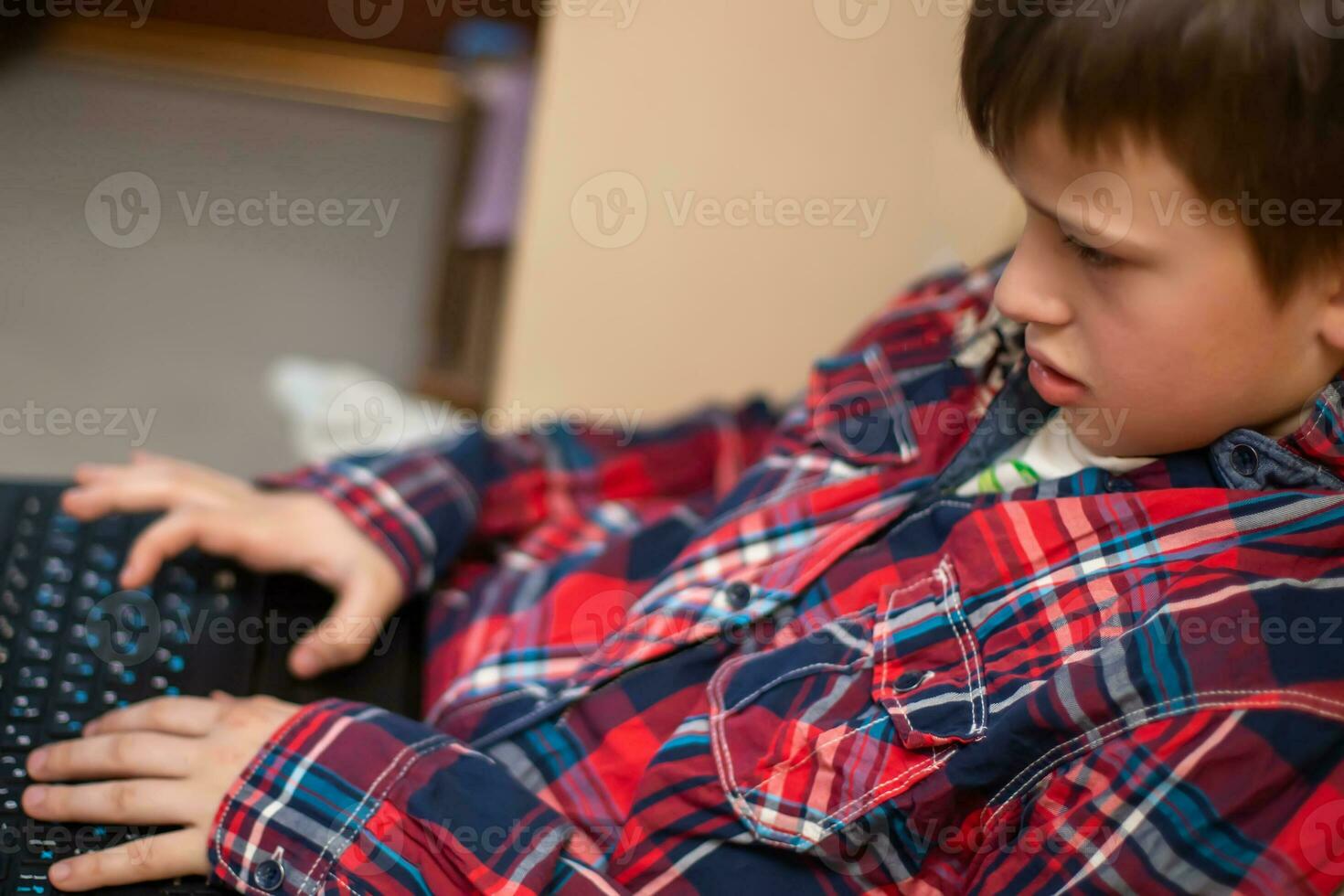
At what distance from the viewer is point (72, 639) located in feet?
2.01

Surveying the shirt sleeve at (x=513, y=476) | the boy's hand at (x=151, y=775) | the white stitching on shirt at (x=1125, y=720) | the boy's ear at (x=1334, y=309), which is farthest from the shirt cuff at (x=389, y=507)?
the boy's ear at (x=1334, y=309)

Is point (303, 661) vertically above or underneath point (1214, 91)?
underneath

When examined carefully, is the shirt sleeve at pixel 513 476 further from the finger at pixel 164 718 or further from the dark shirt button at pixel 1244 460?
the dark shirt button at pixel 1244 460

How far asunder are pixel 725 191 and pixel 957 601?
36 centimetres

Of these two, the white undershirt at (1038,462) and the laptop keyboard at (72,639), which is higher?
the white undershirt at (1038,462)

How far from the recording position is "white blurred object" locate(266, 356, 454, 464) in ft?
2.97

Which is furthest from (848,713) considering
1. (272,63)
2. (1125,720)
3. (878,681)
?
(272,63)

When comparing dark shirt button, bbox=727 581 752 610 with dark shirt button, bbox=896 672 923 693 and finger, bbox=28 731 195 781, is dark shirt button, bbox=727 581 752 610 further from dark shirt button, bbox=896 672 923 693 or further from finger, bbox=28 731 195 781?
finger, bbox=28 731 195 781

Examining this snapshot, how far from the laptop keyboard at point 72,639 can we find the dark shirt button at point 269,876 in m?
0.03

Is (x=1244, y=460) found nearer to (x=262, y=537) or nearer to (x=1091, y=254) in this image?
(x=1091, y=254)

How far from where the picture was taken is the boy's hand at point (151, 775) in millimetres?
545

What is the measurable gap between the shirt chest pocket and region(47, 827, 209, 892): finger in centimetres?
25

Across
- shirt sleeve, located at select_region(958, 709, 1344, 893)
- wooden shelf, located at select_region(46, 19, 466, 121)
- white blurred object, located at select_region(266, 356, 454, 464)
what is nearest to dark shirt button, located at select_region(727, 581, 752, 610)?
shirt sleeve, located at select_region(958, 709, 1344, 893)

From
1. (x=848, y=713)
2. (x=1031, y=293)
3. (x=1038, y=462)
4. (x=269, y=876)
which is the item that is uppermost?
(x=1031, y=293)
